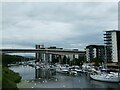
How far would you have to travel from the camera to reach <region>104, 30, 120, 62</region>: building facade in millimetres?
69344

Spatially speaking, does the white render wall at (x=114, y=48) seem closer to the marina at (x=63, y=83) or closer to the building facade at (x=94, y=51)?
the building facade at (x=94, y=51)

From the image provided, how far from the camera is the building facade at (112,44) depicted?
228 ft

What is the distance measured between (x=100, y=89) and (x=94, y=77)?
11392 millimetres

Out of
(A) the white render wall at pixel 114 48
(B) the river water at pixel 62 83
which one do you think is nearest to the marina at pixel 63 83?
(B) the river water at pixel 62 83

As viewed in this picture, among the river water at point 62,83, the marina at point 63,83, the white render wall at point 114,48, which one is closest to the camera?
the river water at point 62,83

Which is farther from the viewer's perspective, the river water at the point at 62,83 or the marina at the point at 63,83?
the marina at the point at 63,83

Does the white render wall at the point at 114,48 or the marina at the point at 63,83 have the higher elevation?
the white render wall at the point at 114,48

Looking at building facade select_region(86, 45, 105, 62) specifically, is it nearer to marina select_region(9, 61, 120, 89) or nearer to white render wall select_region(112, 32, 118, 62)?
white render wall select_region(112, 32, 118, 62)

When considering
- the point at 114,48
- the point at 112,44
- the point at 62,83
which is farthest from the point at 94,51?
the point at 62,83

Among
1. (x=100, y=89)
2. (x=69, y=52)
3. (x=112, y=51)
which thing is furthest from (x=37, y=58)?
(x=100, y=89)

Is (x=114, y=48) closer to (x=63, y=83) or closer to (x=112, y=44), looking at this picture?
(x=112, y=44)

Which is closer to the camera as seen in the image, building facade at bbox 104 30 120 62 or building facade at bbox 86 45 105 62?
building facade at bbox 104 30 120 62

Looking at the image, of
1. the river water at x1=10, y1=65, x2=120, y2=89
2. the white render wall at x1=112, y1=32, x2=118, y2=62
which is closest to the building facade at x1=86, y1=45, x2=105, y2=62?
the white render wall at x1=112, y1=32, x2=118, y2=62

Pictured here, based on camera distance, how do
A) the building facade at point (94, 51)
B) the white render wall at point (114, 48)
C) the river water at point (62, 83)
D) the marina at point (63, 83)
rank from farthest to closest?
1. the building facade at point (94, 51)
2. the white render wall at point (114, 48)
3. the marina at point (63, 83)
4. the river water at point (62, 83)
